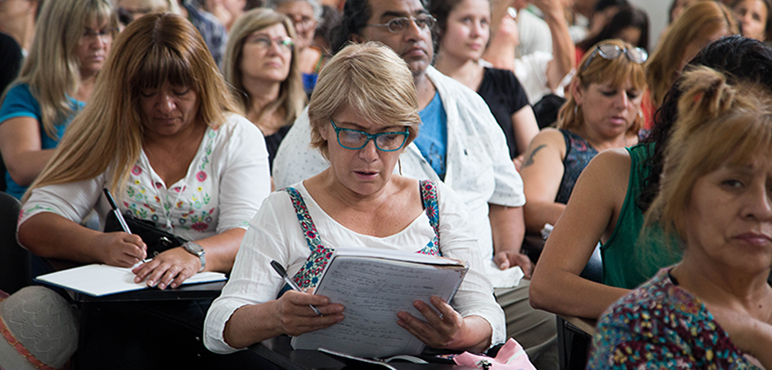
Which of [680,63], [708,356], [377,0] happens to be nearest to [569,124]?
[680,63]

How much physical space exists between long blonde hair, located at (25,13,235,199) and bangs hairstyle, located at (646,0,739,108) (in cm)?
163

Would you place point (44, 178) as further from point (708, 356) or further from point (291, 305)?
point (708, 356)

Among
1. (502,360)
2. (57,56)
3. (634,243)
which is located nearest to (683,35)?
(634,243)

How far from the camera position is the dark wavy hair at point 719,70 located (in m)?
1.48

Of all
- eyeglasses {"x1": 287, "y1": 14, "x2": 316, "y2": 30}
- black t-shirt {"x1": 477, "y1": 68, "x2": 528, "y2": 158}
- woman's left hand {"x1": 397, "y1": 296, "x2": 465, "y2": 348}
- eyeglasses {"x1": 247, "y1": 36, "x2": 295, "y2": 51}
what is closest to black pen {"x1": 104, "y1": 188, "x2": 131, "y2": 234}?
woman's left hand {"x1": 397, "y1": 296, "x2": 465, "y2": 348}

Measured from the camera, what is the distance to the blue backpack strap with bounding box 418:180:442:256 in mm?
1683

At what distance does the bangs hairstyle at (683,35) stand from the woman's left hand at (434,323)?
1538 mm

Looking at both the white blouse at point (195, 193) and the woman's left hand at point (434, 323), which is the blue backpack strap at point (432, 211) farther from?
the white blouse at point (195, 193)

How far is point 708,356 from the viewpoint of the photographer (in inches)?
42.4

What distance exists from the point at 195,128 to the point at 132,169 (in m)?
0.25

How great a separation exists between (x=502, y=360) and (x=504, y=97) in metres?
2.04

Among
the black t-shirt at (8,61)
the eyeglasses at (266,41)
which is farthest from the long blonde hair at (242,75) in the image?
the black t-shirt at (8,61)

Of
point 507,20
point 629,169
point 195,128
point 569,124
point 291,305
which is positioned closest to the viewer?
point 291,305

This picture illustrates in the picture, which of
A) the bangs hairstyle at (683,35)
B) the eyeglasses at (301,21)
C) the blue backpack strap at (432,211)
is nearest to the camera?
the blue backpack strap at (432,211)
